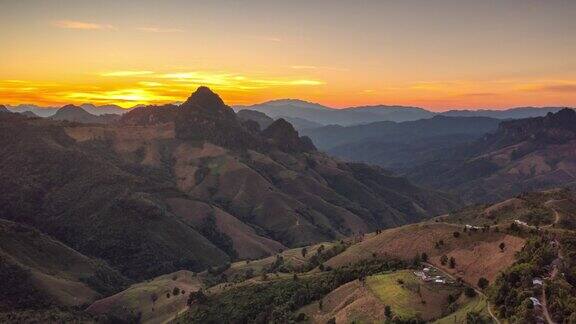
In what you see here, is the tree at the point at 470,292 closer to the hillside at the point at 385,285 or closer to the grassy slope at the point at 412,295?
the hillside at the point at 385,285

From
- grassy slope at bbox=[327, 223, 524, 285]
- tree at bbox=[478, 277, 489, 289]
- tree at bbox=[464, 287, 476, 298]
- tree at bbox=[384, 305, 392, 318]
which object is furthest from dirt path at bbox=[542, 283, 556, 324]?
tree at bbox=[384, 305, 392, 318]

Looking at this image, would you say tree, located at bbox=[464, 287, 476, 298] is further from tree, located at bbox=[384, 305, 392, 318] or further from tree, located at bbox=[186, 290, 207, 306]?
tree, located at bbox=[186, 290, 207, 306]

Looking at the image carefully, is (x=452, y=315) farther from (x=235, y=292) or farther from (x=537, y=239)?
(x=235, y=292)

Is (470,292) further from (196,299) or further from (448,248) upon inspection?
(196,299)

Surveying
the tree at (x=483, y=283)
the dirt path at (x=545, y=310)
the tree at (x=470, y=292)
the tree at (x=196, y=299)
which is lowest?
the tree at (x=196, y=299)

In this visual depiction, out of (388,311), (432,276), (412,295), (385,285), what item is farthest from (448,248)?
(388,311)

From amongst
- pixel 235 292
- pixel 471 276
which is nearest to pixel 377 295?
pixel 471 276

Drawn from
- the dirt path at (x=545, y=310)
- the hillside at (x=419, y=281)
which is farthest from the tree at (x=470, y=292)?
the dirt path at (x=545, y=310)

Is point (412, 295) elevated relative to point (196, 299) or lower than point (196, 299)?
elevated

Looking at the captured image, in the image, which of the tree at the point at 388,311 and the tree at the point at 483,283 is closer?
the tree at the point at 388,311

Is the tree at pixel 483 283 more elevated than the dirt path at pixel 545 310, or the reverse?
the dirt path at pixel 545 310

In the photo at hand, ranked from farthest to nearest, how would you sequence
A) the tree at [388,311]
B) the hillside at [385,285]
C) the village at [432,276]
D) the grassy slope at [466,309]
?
the village at [432,276] → the hillside at [385,285] → the tree at [388,311] → the grassy slope at [466,309]
